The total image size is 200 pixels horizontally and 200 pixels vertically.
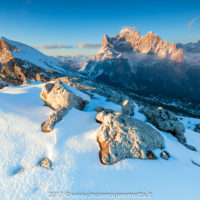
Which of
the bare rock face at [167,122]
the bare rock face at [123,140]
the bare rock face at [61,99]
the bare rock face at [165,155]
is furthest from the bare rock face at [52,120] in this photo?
the bare rock face at [167,122]

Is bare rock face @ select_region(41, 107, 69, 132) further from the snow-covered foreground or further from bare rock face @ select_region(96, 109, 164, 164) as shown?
bare rock face @ select_region(96, 109, 164, 164)

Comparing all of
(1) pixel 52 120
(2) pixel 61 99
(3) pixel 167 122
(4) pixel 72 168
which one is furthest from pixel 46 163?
(3) pixel 167 122

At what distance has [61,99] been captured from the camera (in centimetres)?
2170

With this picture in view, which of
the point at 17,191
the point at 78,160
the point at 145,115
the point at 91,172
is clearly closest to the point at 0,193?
the point at 17,191

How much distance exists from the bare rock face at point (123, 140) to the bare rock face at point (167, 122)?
7677 mm

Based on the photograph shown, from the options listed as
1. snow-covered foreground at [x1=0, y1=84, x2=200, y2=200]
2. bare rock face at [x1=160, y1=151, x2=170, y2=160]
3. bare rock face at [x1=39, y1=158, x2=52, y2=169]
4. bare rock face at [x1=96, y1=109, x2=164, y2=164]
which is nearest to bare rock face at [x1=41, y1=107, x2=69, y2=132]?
snow-covered foreground at [x1=0, y1=84, x2=200, y2=200]

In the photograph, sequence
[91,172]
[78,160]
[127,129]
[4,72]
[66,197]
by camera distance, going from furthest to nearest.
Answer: [4,72] < [127,129] < [78,160] < [91,172] < [66,197]

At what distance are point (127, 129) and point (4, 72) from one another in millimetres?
158328

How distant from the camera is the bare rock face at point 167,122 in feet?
76.4

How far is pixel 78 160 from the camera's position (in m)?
13.1

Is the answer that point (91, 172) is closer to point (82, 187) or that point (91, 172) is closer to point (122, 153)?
point (82, 187)

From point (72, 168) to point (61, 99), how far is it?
12778 mm

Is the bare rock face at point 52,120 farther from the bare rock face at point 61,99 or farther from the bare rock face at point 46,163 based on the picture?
the bare rock face at point 46,163

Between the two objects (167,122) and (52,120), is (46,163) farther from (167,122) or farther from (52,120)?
(167,122)
